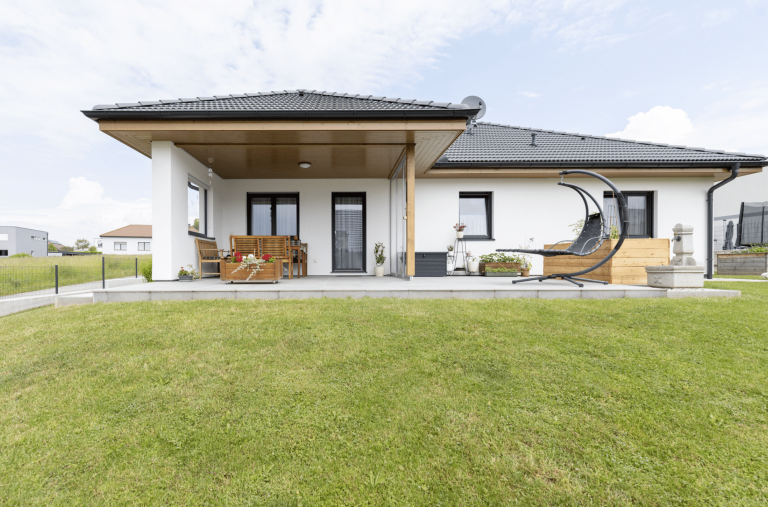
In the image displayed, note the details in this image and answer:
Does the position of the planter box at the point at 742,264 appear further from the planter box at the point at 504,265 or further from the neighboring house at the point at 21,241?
the neighboring house at the point at 21,241

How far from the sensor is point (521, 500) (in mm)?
1457

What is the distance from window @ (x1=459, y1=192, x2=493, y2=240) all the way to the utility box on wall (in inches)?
56.9

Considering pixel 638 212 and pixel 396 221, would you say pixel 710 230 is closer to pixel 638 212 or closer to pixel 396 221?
pixel 638 212

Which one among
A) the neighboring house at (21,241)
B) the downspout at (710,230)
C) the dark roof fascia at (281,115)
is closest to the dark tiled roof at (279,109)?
the dark roof fascia at (281,115)

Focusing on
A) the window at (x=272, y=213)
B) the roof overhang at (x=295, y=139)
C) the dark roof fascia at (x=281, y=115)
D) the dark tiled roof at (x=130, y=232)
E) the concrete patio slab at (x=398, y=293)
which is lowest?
the concrete patio slab at (x=398, y=293)

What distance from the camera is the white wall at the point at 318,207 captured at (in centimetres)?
870

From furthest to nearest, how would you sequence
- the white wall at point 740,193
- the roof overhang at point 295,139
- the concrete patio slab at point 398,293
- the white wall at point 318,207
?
the white wall at point 740,193 → the white wall at point 318,207 → the roof overhang at point 295,139 → the concrete patio slab at point 398,293

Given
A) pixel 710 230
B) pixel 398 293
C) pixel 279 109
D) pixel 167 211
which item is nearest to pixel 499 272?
pixel 398 293

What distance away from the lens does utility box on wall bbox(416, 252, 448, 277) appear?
750 centimetres

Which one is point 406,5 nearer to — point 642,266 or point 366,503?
point 642,266

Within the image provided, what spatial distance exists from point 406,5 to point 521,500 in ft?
34.7

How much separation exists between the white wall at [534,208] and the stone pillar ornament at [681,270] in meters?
3.38

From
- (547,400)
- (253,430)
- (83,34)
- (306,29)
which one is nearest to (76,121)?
(83,34)

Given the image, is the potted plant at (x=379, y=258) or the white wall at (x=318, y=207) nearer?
the potted plant at (x=379, y=258)
